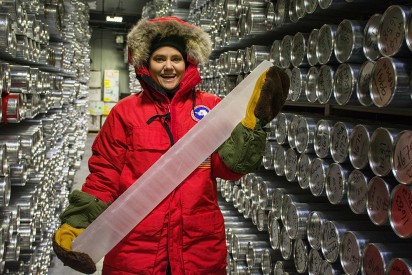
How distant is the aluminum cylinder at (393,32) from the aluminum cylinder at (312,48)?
2.10 feet

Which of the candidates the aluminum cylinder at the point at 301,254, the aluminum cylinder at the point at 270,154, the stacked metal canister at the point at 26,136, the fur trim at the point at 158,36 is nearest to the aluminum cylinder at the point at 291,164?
the aluminum cylinder at the point at 270,154

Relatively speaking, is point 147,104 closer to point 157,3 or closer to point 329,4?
point 329,4

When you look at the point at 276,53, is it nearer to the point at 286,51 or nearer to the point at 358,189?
the point at 286,51

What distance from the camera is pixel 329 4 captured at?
7.44ft

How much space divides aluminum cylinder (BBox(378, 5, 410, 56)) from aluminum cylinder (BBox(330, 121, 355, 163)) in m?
0.43

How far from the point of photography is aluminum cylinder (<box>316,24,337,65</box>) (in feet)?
7.69

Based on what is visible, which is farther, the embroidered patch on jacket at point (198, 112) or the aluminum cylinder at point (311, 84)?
the aluminum cylinder at point (311, 84)

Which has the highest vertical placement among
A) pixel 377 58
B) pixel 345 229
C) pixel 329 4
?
pixel 329 4


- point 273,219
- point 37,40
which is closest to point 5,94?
point 37,40

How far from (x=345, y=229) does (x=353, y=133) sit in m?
0.45

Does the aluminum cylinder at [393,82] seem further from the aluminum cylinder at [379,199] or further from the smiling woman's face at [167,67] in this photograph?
the smiling woman's face at [167,67]

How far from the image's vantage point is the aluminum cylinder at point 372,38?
1.99 metres

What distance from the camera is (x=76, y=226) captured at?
249 centimetres

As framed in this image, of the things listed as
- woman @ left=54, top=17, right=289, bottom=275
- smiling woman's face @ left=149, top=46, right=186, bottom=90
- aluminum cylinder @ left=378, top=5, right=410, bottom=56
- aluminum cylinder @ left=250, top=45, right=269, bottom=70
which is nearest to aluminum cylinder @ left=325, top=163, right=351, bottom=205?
woman @ left=54, top=17, right=289, bottom=275
